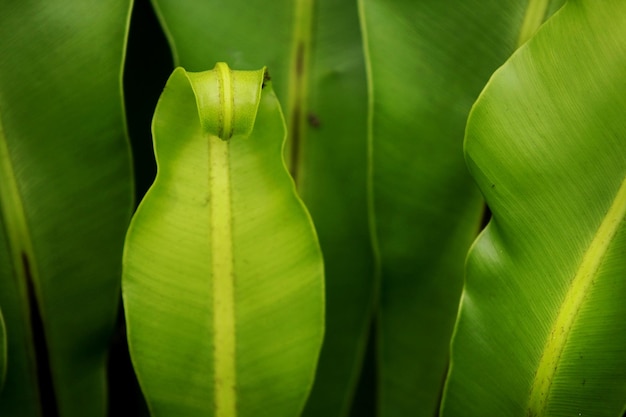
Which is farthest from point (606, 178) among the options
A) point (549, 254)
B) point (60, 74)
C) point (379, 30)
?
point (60, 74)

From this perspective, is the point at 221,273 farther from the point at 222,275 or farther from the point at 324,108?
the point at 324,108

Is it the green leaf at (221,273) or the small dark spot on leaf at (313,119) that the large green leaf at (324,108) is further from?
the green leaf at (221,273)

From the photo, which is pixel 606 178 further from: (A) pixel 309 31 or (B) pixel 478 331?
(A) pixel 309 31

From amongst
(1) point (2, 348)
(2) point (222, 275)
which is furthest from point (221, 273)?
(1) point (2, 348)

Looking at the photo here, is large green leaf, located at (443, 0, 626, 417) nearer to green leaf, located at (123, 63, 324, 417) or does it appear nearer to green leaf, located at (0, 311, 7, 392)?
green leaf, located at (123, 63, 324, 417)

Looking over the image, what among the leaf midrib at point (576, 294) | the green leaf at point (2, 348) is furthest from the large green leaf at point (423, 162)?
the green leaf at point (2, 348)
